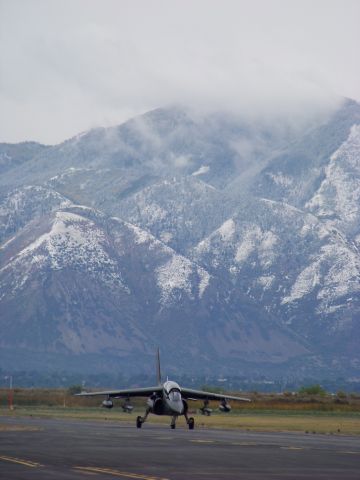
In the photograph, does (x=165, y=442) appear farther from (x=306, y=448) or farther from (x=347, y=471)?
(x=347, y=471)

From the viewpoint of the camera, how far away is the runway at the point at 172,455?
52812 millimetres

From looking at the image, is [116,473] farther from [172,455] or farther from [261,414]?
[261,414]

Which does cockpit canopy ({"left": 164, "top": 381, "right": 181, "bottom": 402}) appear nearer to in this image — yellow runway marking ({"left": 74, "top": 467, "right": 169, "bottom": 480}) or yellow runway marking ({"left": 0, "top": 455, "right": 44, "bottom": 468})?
yellow runway marking ({"left": 0, "top": 455, "right": 44, "bottom": 468})

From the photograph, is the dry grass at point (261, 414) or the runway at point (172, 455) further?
the dry grass at point (261, 414)

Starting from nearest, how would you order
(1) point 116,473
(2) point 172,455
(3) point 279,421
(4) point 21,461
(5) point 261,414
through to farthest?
(1) point 116,473, (4) point 21,461, (2) point 172,455, (3) point 279,421, (5) point 261,414

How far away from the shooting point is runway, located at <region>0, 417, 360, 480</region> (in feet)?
173

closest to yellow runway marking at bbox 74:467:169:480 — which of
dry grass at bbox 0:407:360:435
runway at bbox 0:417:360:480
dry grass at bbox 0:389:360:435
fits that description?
runway at bbox 0:417:360:480

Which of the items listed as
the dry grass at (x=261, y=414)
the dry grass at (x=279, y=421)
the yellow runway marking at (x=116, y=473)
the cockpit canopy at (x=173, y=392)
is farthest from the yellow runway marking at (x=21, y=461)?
the dry grass at (x=261, y=414)

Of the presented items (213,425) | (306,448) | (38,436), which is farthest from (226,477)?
(213,425)

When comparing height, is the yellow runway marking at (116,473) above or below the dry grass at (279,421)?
below

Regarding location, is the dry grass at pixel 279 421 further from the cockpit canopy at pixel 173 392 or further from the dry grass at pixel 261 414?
the cockpit canopy at pixel 173 392

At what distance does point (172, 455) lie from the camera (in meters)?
64.6

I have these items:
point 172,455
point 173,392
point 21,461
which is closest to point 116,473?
point 21,461

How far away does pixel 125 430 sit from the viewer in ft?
318
